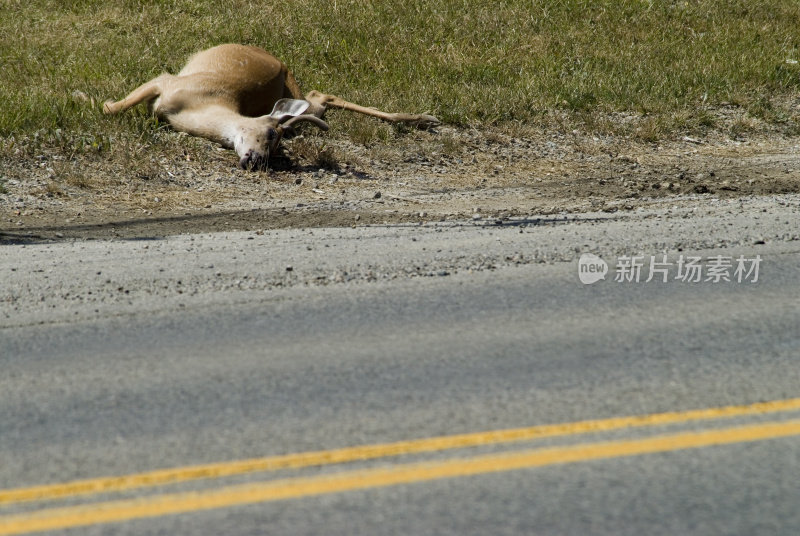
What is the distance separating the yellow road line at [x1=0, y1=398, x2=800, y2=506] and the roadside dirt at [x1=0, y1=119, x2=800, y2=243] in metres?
4.71

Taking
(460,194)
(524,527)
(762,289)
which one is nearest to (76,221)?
(460,194)

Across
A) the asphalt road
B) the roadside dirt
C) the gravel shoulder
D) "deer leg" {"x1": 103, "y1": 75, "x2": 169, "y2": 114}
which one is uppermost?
the asphalt road

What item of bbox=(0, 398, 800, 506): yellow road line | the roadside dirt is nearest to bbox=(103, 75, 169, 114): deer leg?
the roadside dirt

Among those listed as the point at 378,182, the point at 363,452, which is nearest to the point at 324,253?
the point at 363,452

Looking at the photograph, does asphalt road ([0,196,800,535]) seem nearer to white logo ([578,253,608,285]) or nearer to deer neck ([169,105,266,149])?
white logo ([578,253,608,285])

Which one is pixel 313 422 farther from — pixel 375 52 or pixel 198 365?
pixel 375 52

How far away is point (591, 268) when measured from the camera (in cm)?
649

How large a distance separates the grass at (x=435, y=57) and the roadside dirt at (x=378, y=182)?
0.53m

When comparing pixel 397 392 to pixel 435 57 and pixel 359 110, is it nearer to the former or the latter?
pixel 359 110

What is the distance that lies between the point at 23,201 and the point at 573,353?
6.28 metres

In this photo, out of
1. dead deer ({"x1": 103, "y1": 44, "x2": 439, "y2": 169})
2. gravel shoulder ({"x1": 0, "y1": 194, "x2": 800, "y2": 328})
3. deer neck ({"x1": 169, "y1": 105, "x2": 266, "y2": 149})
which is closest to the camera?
gravel shoulder ({"x1": 0, "y1": 194, "x2": 800, "y2": 328})

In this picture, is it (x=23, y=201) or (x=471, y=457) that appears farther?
(x=23, y=201)

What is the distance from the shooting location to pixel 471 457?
12.2ft

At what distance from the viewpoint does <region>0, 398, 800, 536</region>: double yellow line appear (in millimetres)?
3309
